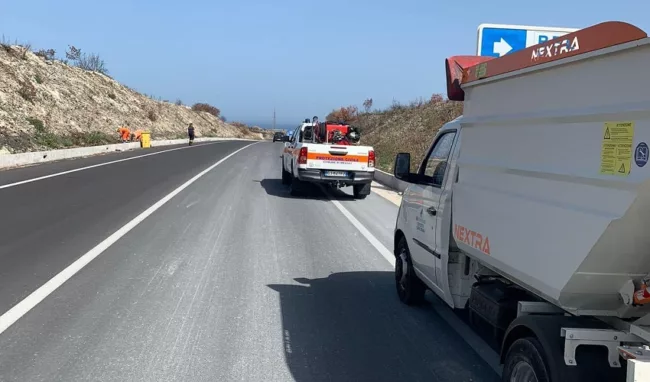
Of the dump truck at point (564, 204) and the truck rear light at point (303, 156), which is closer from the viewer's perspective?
the dump truck at point (564, 204)

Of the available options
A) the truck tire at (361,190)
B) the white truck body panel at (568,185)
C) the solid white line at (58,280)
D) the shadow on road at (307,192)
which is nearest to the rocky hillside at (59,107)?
the shadow on road at (307,192)

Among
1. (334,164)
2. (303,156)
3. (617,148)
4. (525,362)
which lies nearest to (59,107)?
(303,156)

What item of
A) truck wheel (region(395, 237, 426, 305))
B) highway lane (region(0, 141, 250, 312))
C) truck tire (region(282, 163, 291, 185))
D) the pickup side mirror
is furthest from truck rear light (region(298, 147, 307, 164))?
the pickup side mirror

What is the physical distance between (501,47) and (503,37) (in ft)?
0.42

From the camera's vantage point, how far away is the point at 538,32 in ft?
24.6

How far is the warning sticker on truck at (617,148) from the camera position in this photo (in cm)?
254

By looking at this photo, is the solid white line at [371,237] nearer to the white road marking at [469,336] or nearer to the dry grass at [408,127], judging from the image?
the white road marking at [469,336]

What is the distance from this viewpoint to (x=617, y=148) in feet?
8.58

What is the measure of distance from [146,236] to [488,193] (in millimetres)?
6660

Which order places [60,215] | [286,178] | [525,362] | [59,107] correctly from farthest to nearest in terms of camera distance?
[59,107]
[286,178]
[60,215]
[525,362]

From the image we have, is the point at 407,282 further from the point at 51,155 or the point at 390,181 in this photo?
the point at 51,155

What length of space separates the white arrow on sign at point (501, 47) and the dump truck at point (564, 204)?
3.57 metres

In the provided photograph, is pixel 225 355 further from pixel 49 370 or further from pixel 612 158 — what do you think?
pixel 612 158

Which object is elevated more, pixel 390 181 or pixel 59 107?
pixel 59 107
